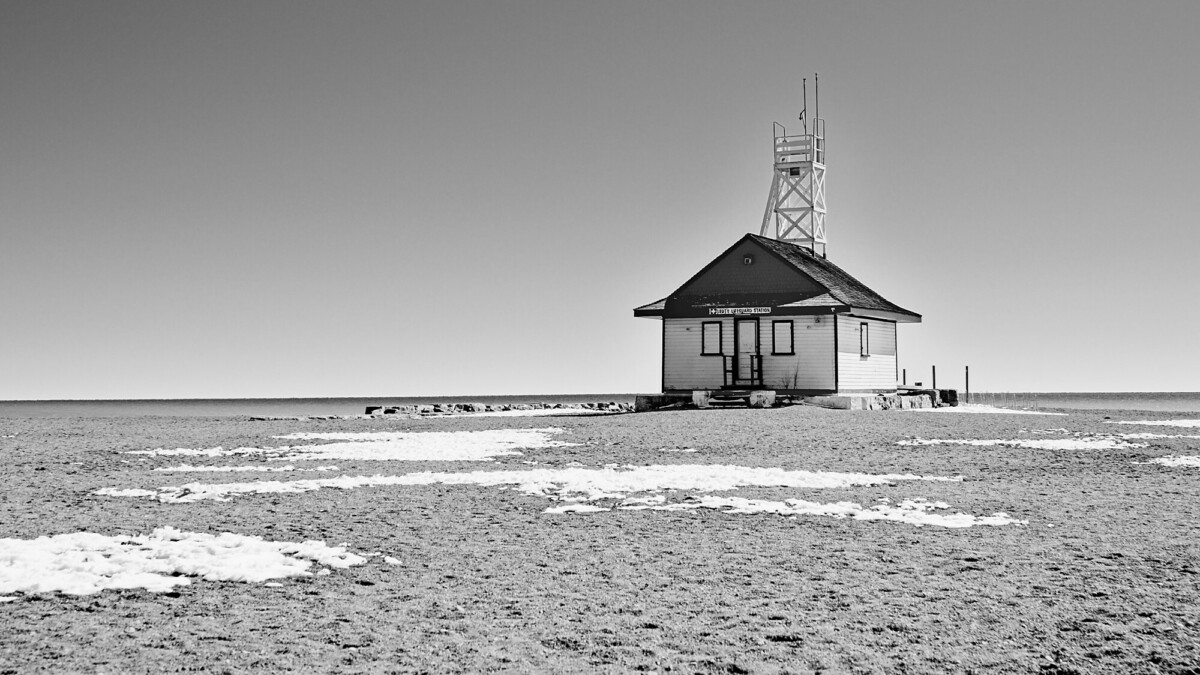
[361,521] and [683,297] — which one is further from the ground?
[683,297]

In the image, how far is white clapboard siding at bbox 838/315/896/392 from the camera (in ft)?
120

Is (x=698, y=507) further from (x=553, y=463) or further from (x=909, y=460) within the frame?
(x=909, y=460)

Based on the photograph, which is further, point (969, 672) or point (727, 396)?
point (727, 396)

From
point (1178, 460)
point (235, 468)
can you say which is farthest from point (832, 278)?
point (235, 468)

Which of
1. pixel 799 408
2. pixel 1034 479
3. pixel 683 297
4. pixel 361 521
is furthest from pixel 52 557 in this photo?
pixel 683 297

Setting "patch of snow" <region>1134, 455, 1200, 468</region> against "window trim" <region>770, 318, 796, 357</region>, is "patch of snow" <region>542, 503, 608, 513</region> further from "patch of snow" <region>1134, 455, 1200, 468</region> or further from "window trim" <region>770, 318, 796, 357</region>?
"window trim" <region>770, 318, 796, 357</region>

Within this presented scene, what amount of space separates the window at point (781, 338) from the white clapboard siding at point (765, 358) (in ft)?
0.38

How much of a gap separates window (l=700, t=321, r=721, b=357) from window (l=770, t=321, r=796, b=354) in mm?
1864

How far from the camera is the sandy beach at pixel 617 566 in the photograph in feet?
18.1

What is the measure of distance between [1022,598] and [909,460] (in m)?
10.5

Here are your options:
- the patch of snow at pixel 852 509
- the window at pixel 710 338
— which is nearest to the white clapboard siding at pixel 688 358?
the window at pixel 710 338

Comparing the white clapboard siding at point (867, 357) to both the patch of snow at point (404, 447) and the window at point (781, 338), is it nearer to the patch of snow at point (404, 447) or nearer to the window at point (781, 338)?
the window at point (781, 338)

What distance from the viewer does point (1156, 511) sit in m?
10.7

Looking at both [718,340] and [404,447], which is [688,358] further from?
[404,447]
